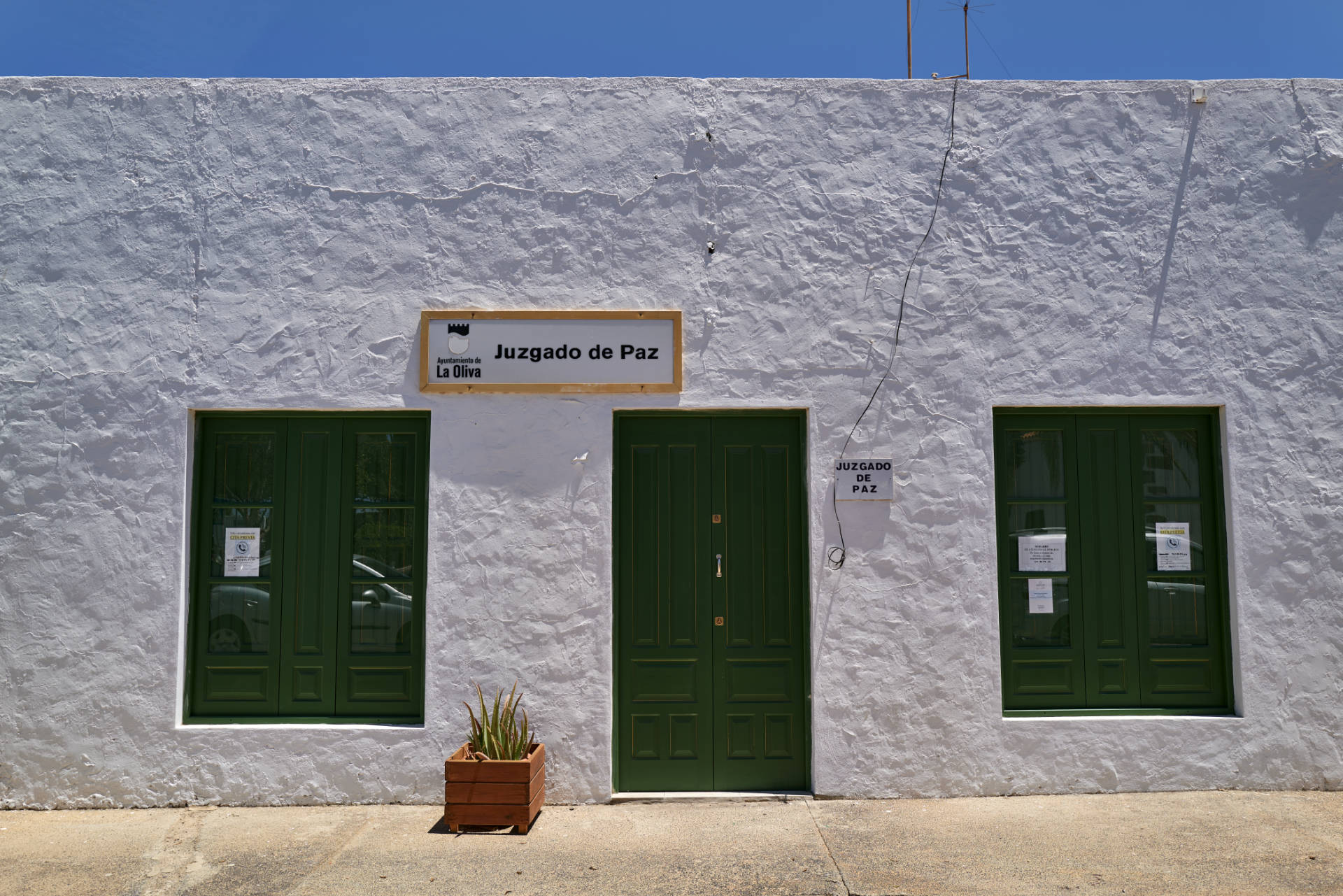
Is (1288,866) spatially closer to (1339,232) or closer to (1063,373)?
(1063,373)

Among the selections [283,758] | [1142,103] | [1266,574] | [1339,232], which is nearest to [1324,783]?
[1266,574]

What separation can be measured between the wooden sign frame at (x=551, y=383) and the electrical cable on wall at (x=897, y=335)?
1083 millimetres

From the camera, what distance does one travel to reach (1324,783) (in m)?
5.74

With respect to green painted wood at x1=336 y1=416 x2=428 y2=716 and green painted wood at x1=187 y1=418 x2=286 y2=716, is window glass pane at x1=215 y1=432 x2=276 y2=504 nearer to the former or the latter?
green painted wood at x1=187 y1=418 x2=286 y2=716

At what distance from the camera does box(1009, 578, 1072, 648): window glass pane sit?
19.4 ft

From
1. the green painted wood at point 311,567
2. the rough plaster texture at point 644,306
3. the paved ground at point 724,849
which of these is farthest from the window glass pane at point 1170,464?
the green painted wood at point 311,567

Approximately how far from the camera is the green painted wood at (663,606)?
577 centimetres

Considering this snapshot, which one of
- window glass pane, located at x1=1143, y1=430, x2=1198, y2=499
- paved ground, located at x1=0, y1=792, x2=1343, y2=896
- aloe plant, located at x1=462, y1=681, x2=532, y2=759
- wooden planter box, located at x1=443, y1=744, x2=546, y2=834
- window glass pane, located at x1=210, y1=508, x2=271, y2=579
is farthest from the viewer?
window glass pane, located at x1=1143, y1=430, x2=1198, y2=499

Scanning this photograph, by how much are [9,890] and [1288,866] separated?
5831 mm

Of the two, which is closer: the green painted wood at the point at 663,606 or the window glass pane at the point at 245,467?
the green painted wood at the point at 663,606

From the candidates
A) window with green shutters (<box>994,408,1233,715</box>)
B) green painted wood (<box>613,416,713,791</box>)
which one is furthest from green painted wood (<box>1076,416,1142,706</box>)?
green painted wood (<box>613,416,713,791</box>)

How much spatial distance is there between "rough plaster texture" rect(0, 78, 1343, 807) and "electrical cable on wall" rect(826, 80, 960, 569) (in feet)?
0.15

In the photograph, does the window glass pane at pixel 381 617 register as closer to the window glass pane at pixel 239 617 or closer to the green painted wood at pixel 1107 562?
the window glass pane at pixel 239 617

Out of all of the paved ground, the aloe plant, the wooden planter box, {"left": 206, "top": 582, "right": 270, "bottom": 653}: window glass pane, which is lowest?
the paved ground
